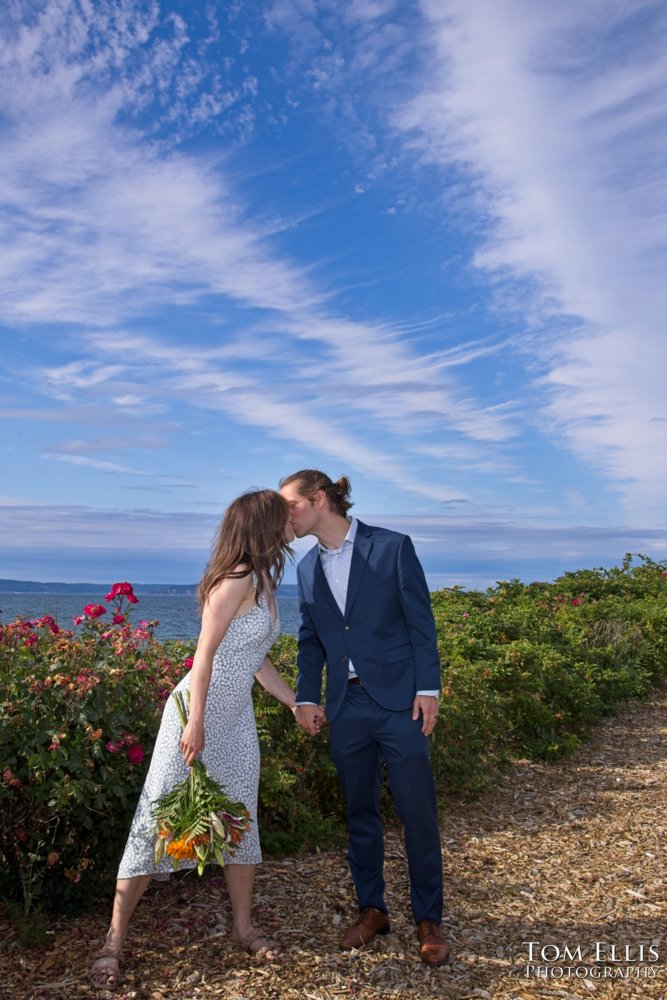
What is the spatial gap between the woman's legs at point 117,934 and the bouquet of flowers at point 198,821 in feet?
0.66

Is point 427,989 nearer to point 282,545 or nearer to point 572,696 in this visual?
point 282,545

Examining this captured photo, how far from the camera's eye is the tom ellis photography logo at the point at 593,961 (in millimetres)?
4016

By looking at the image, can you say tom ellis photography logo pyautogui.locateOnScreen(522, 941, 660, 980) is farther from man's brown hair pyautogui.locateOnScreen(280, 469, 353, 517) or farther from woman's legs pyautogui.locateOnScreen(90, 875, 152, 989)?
man's brown hair pyautogui.locateOnScreen(280, 469, 353, 517)

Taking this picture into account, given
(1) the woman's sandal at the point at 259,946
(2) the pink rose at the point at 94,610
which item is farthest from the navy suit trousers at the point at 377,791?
(2) the pink rose at the point at 94,610

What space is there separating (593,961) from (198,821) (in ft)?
6.89

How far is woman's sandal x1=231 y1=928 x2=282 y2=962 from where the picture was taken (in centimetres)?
385

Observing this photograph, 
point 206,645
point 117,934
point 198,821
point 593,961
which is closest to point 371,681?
point 206,645

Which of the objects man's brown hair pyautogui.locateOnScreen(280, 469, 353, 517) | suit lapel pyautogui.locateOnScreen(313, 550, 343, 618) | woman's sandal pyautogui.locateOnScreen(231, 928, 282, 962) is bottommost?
woman's sandal pyautogui.locateOnScreen(231, 928, 282, 962)

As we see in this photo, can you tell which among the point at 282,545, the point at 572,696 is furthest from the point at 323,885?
the point at 572,696

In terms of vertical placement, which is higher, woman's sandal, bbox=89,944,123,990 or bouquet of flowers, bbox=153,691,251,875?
bouquet of flowers, bbox=153,691,251,875

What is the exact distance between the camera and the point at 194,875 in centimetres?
461

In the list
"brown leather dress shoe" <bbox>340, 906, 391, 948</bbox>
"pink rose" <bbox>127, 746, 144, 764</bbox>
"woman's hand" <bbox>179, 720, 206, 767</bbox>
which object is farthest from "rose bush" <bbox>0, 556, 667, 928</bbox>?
"brown leather dress shoe" <bbox>340, 906, 391, 948</bbox>

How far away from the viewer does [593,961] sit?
13.6 feet

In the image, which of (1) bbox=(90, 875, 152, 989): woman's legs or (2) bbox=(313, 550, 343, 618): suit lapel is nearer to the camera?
(1) bbox=(90, 875, 152, 989): woman's legs
